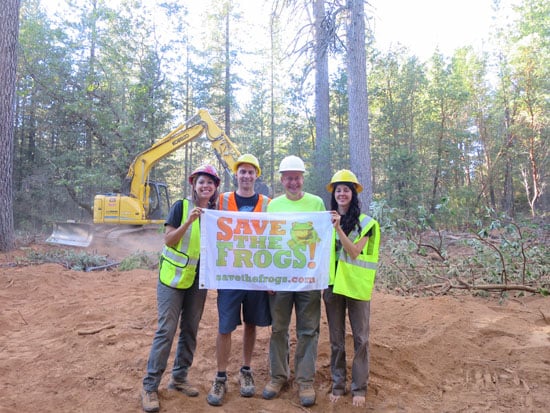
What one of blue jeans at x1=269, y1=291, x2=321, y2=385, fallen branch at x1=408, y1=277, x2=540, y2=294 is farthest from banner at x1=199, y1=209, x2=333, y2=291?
fallen branch at x1=408, y1=277, x2=540, y2=294

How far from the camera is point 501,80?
19734 mm

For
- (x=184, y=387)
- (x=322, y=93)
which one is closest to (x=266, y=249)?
(x=184, y=387)

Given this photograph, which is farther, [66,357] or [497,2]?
[497,2]

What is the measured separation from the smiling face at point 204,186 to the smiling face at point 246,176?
255 mm

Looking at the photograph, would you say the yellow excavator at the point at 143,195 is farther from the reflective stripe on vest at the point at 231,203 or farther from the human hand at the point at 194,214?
the human hand at the point at 194,214

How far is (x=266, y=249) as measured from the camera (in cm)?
357

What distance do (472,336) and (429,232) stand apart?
363 inches

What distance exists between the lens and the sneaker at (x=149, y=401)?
3039 mm

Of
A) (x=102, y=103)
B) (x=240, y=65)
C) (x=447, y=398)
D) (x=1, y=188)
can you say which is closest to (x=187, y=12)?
(x=240, y=65)

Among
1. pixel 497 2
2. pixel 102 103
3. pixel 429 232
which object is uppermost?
pixel 497 2

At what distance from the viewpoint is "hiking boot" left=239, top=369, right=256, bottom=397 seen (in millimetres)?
3324

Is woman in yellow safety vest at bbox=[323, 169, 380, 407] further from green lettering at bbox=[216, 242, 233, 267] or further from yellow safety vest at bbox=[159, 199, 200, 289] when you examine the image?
yellow safety vest at bbox=[159, 199, 200, 289]

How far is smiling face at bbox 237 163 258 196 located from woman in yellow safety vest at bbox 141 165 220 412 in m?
0.22

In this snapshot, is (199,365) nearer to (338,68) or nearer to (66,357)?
(66,357)
